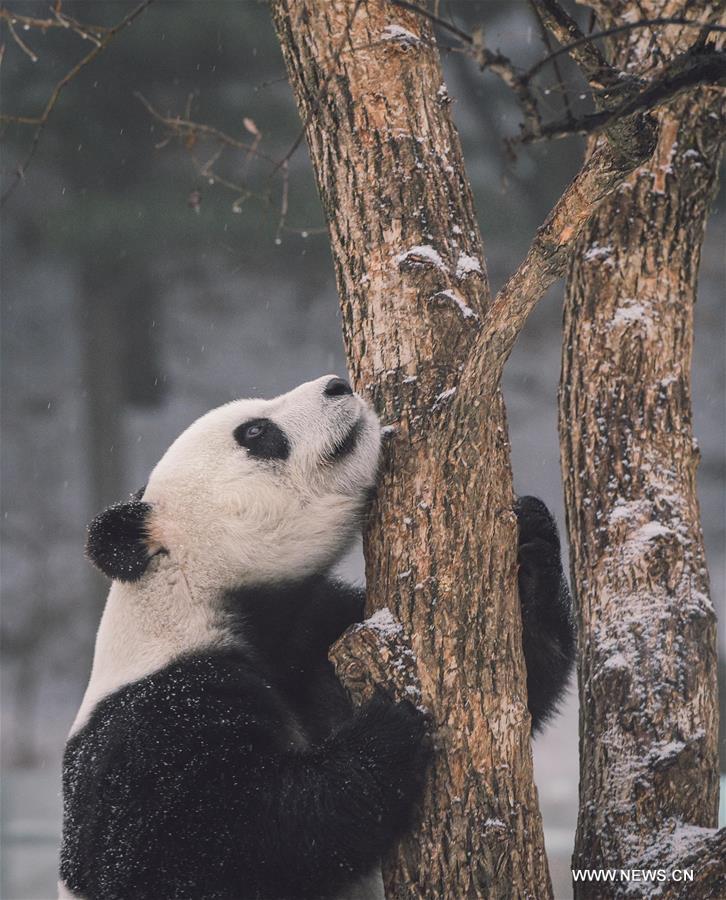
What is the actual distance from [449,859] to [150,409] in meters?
8.82

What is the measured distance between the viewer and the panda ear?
8.09ft

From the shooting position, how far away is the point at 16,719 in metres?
9.89

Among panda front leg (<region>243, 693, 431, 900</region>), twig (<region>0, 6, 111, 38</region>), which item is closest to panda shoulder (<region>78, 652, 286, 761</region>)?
panda front leg (<region>243, 693, 431, 900</region>)

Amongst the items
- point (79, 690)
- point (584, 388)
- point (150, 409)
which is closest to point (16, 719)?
point (79, 690)

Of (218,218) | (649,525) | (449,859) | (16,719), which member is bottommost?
(16,719)

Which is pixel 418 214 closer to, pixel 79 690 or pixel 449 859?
pixel 449 859

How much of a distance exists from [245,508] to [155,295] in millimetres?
8500

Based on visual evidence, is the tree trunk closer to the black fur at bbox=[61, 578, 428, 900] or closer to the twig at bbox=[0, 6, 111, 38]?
the black fur at bbox=[61, 578, 428, 900]

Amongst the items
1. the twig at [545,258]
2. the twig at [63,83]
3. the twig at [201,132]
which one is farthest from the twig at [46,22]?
the twig at [545,258]

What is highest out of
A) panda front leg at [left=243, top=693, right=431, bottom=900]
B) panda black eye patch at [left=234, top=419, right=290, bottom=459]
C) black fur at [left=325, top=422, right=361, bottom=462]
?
panda black eye patch at [left=234, top=419, right=290, bottom=459]

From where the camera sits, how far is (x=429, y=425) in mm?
2281

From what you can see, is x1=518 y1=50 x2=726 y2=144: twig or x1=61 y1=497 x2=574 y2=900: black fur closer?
x1=518 y1=50 x2=726 y2=144: twig

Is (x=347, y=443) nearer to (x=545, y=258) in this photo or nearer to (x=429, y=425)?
(x=429, y=425)

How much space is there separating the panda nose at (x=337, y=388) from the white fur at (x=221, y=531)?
0.03 metres
